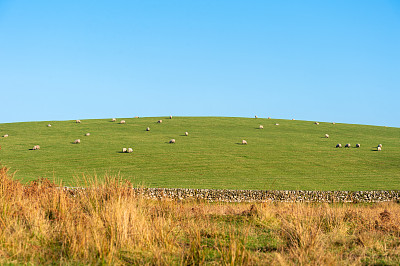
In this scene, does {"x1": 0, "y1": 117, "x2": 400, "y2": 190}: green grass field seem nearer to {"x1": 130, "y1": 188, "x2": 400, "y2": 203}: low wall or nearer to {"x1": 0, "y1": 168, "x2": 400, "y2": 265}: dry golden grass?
{"x1": 130, "y1": 188, "x2": 400, "y2": 203}: low wall

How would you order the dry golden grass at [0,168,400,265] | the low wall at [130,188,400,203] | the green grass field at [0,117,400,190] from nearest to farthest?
the dry golden grass at [0,168,400,265] < the low wall at [130,188,400,203] < the green grass field at [0,117,400,190]

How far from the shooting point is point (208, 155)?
34.3 m

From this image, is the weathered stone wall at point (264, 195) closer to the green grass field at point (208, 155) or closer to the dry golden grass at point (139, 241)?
the green grass field at point (208, 155)

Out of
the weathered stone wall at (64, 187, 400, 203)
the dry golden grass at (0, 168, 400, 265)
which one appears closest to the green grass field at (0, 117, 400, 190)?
the weathered stone wall at (64, 187, 400, 203)

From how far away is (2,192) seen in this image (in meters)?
9.71

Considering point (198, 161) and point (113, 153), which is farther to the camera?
point (113, 153)

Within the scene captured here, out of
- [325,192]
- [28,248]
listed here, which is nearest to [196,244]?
[28,248]

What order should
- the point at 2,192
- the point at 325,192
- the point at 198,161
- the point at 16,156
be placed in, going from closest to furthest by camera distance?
the point at 2,192 → the point at 325,192 → the point at 198,161 → the point at 16,156

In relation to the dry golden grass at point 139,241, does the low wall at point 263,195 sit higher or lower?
lower

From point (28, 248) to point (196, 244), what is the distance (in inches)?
143

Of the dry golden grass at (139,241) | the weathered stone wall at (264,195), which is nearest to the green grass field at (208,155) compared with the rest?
the weathered stone wall at (264,195)

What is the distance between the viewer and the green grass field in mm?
26375

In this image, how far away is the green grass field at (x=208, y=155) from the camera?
26.4m

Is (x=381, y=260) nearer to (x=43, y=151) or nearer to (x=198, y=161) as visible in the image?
(x=198, y=161)
